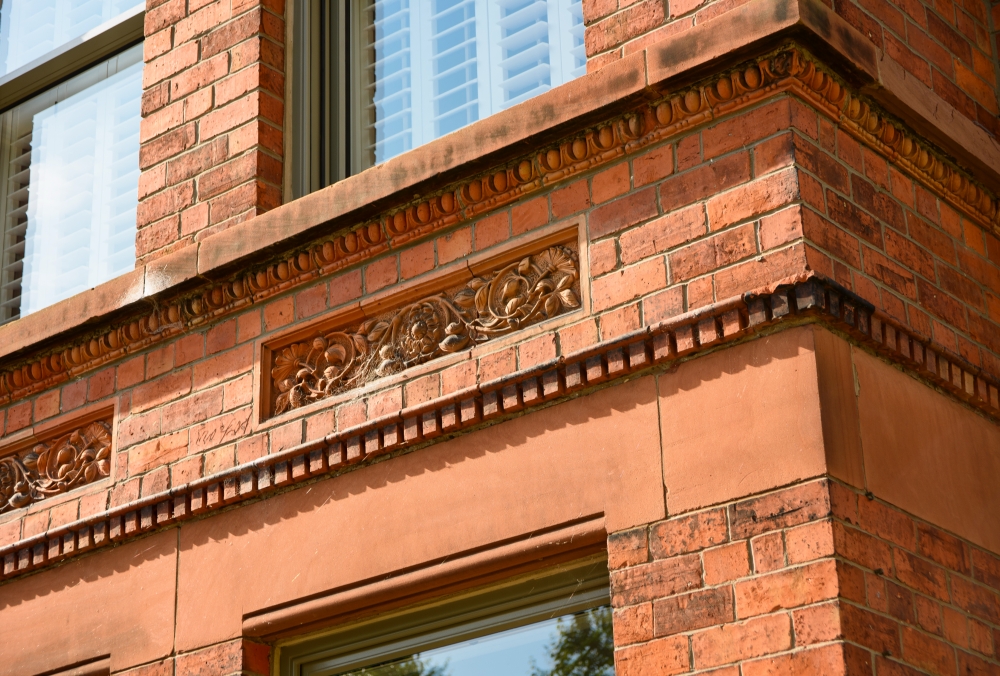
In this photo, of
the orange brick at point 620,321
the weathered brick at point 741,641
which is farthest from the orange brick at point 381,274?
the weathered brick at point 741,641

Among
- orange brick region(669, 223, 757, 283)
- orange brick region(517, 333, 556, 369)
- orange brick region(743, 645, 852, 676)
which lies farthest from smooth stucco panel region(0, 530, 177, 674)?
orange brick region(743, 645, 852, 676)

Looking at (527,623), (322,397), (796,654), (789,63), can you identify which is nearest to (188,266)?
(322,397)

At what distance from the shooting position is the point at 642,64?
4.69 m

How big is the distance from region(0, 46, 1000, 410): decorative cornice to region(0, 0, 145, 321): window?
0.87 metres

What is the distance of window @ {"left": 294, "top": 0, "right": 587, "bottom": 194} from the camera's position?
564 centimetres

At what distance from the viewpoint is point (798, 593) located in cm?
396

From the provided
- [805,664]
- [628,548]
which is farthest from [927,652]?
[628,548]

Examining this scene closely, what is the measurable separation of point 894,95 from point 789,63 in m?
0.46

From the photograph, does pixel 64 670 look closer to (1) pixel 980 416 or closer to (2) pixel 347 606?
(2) pixel 347 606

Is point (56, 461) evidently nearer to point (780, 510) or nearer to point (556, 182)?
Answer: point (556, 182)

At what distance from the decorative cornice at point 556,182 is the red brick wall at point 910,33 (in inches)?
13.5

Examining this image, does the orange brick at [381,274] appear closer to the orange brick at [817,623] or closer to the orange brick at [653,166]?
the orange brick at [653,166]

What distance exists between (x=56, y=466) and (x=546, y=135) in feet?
8.49

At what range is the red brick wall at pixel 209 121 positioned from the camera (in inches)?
233
